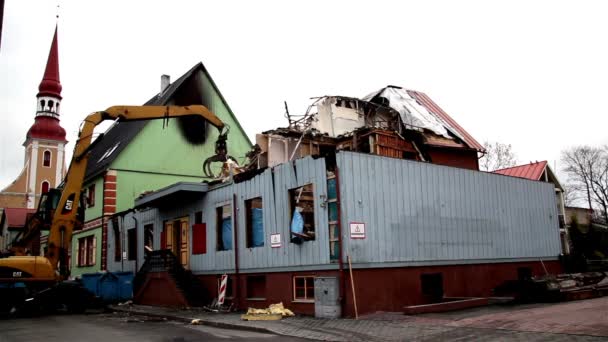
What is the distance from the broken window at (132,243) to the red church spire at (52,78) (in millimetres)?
52143

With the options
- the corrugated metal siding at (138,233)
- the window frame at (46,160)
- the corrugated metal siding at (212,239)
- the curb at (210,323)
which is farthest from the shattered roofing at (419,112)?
the window frame at (46,160)

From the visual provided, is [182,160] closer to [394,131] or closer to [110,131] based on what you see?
[110,131]

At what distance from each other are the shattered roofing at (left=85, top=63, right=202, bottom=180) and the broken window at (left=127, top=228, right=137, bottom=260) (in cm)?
528

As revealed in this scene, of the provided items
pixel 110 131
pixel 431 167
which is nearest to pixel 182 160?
pixel 110 131

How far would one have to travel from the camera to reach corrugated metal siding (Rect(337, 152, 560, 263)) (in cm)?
1571

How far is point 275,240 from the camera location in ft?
57.3

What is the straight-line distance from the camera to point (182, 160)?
33781mm

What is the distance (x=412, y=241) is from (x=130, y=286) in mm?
13716

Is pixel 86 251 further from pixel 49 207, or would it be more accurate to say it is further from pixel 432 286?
pixel 432 286

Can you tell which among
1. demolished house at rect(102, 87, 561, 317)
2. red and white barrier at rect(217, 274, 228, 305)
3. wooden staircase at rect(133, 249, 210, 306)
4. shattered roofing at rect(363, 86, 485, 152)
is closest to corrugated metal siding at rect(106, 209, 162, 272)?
demolished house at rect(102, 87, 561, 317)

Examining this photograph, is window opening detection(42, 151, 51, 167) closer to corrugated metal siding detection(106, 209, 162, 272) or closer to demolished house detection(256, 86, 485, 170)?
corrugated metal siding detection(106, 209, 162, 272)

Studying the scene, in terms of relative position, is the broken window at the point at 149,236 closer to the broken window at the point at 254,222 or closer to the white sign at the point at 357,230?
the broken window at the point at 254,222

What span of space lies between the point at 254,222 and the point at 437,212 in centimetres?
607

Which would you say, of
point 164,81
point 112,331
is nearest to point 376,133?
point 112,331
